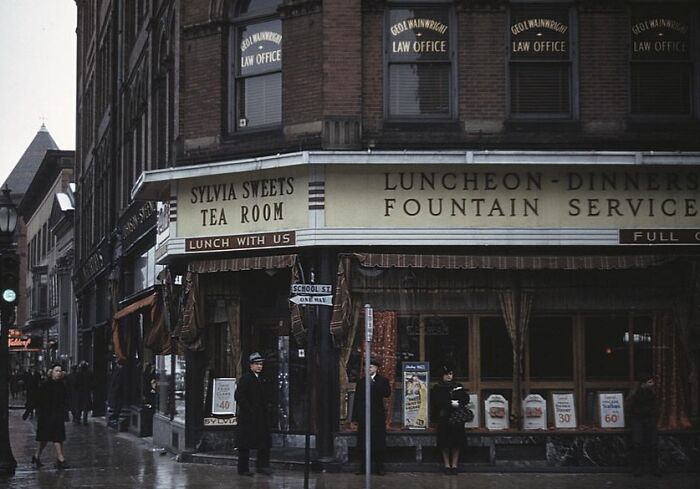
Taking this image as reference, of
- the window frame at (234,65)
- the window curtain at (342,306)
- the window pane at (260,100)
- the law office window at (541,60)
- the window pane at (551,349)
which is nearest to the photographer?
the window curtain at (342,306)

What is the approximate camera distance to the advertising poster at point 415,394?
19141 millimetres

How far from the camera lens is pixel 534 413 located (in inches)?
757

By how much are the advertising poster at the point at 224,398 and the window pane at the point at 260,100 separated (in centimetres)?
469

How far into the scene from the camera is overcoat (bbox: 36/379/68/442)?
20469mm

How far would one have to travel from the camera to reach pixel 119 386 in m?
31.7

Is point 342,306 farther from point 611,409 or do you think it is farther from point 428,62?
point 611,409

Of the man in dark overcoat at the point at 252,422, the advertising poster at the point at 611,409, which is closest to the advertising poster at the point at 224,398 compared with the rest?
the man in dark overcoat at the point at 252,422

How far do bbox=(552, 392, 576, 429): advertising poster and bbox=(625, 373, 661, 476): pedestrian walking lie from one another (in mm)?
972

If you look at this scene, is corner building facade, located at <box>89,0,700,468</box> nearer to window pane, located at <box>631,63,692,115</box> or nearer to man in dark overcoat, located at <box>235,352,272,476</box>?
window pane, located at <box>631,63,692,115</box>

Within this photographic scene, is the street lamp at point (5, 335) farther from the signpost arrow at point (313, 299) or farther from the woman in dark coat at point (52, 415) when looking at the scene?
the signpost arrow at point (313, 299)

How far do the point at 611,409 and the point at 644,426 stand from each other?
77cm

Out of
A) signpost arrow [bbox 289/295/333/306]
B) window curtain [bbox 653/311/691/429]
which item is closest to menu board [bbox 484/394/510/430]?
window curtain [bbox 653/311/691/429]

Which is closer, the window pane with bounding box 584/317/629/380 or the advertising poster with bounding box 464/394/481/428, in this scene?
the advertising poster with bounding box 464/394/481/428

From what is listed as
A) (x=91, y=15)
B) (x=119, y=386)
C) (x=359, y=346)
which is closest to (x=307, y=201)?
(x=359, y=346)
